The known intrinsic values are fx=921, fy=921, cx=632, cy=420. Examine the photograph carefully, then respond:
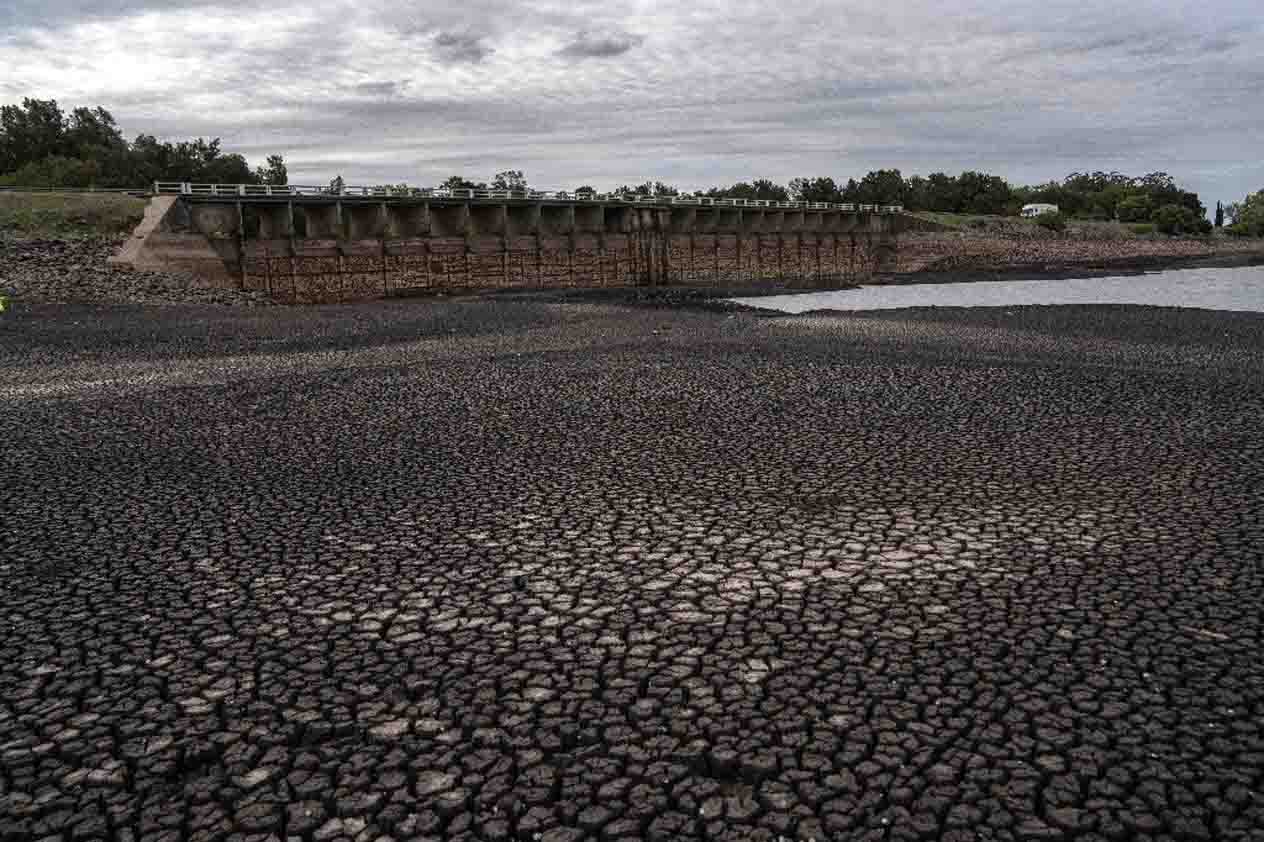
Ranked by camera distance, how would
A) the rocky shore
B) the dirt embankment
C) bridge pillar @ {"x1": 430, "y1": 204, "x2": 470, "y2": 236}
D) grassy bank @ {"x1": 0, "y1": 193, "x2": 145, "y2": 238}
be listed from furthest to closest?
the dirt embankment < bridge pillar @ {"x1": 430, "y1": 204, "x2": 470, "y2": 236} < grassy bank @ {"x1": 0, "y1": 193, "x2": 145, "y2": 238} < the rocky shore

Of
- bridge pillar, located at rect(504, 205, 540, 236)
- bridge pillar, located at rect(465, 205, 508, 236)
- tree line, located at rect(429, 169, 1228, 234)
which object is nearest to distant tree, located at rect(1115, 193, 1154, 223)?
tree line, located at rect(429, 169, 1228, 234)

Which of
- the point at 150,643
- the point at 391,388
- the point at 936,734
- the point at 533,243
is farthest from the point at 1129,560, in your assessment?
the point at 533,243

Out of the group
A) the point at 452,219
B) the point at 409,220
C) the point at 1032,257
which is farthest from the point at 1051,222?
the point at 409,220

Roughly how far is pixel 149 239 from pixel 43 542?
143 ft

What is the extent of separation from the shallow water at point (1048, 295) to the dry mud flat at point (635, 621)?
3504 centimetres

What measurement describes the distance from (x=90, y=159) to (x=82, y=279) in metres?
49.8

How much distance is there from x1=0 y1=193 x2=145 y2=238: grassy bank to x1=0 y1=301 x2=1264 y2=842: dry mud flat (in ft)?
123

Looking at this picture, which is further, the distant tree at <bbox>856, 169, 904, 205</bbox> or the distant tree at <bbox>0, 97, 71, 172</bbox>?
the distant tree at <bbox>856, 169, 904, 205</bbox>

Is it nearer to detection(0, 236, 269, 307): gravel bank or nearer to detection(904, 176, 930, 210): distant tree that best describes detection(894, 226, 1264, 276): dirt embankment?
detection(904, 176, 930, 210): distant tree

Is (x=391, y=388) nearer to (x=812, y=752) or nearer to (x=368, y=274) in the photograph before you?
(x=812, y=752)

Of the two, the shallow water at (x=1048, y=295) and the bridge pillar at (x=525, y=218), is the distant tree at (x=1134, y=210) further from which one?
the bridge pillar at (x=525, y=218)

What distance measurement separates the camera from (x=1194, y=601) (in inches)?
273

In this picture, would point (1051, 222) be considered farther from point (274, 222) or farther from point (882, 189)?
point (274, 222)

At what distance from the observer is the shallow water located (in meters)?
51.0
